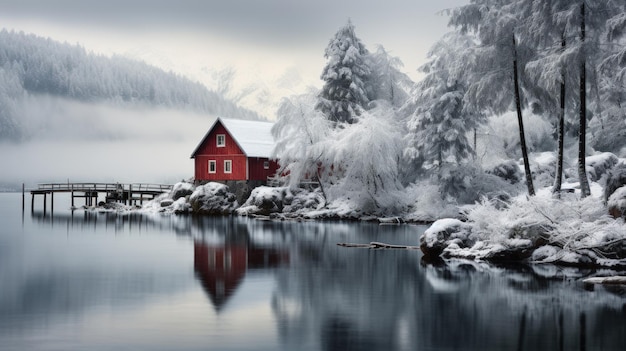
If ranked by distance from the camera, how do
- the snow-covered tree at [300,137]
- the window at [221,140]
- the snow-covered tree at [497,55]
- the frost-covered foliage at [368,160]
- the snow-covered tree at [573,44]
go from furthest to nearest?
the window at [221,140] < the snow-covered tree at [300,137] < the frost-covered foliage at [368,160] < the snow-covered tree at [497,55] < the snow-covered tree at [573,44]

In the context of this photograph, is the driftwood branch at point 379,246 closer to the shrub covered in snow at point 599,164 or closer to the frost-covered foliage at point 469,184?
the frost-covered foliage at point 469,184

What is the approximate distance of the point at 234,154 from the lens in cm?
7600

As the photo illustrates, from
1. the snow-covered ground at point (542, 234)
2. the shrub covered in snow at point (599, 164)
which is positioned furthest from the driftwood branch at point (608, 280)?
the shrub covered in snow at point (599, 164)

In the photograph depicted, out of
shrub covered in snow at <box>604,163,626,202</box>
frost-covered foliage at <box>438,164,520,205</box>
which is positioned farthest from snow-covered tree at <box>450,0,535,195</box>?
frost-covered foliage at <box>438,164,520,205</box>

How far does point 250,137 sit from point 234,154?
281 cm

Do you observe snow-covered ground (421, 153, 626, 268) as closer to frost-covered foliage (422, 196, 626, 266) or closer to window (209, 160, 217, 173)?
frost-covered foliage (422, 196, 626, 266)

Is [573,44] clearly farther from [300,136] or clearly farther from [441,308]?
[300,136]

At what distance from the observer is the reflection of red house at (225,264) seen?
72.3 feet

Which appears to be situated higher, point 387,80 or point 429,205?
point 387,80

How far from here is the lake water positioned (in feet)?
49.3

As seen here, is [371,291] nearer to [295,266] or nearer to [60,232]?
[295,266]

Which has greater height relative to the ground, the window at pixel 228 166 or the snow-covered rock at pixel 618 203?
the window at pixel 228 166

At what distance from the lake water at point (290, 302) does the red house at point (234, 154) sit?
3896 centimetres

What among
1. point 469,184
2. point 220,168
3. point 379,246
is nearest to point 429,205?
point 469,184
